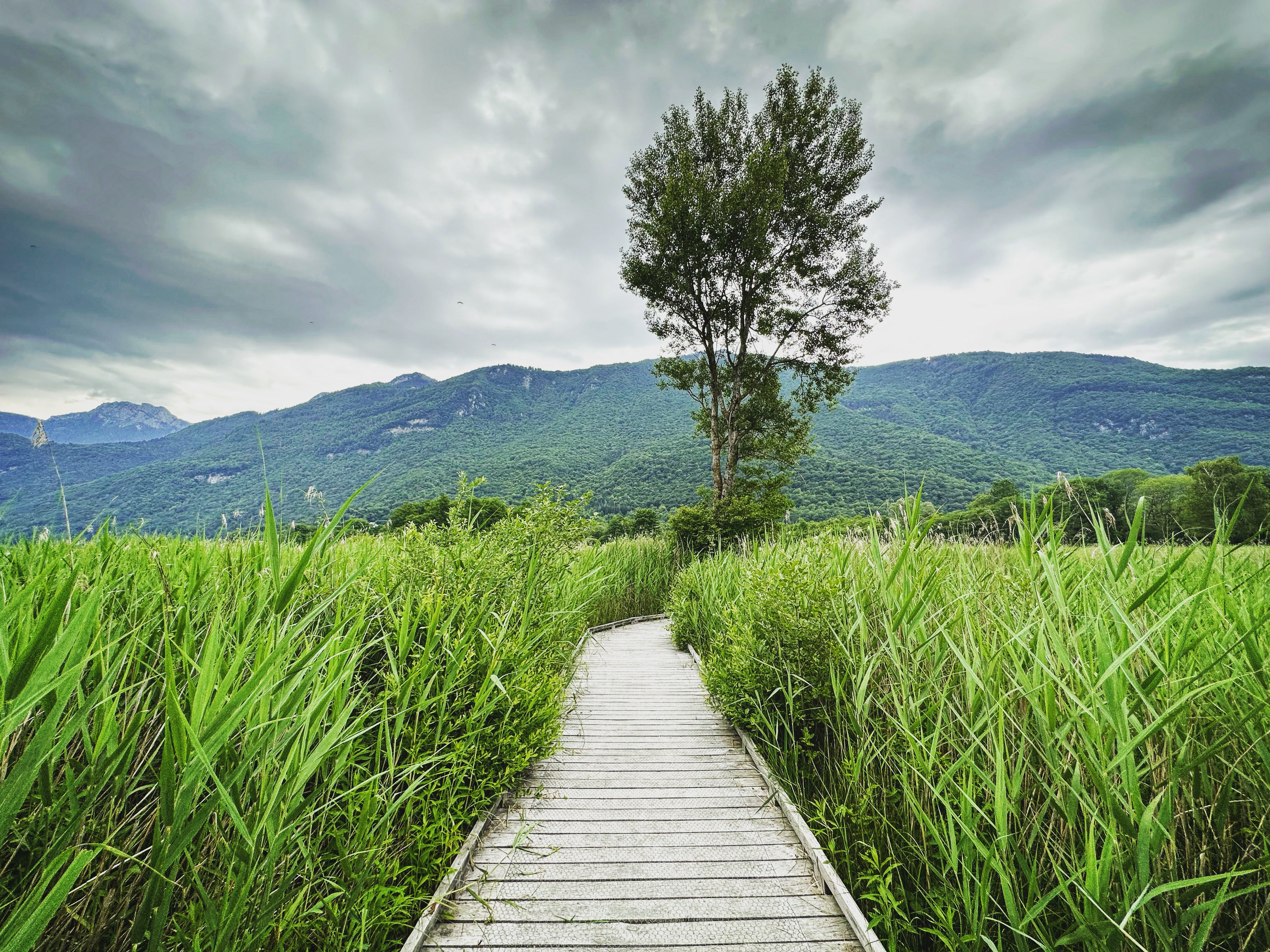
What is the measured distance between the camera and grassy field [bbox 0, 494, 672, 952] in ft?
2.97

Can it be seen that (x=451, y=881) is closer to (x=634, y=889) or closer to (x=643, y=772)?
(x=634, y=889)

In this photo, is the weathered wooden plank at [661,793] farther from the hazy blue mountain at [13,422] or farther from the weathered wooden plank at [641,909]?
the hazy blue mountain at [13,422]

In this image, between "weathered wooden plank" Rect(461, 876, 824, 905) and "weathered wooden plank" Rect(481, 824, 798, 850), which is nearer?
"weathered wooden plank" Rect(461, 876, 824, 905)

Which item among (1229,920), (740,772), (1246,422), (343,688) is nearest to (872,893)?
(1229,920)

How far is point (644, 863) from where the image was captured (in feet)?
7.15

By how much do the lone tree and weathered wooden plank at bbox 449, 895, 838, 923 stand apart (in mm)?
10961

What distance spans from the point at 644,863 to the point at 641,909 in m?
0.30

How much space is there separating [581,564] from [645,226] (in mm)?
10231

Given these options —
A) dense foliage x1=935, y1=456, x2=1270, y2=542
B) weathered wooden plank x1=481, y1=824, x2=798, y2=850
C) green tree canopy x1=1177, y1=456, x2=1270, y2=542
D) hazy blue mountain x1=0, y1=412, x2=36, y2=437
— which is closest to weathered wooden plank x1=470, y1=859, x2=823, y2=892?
weathered wooden plank x1=481, y1=824, x2=798, y2=850

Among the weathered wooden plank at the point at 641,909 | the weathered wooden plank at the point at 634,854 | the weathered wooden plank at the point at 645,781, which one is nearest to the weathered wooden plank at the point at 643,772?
the weathered wooden plank at the point at 645,781

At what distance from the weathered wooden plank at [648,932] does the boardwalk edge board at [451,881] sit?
0.21 ft

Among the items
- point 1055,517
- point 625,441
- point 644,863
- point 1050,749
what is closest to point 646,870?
point 644,863

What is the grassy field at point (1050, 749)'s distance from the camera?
3.98 feet

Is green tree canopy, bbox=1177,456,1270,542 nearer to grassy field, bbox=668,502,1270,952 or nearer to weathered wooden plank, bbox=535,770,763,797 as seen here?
grassy field, bbox=668,502,1270,952
